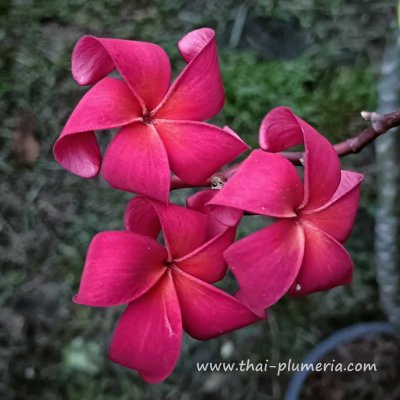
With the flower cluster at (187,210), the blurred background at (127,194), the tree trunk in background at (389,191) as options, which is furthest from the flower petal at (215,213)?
the blurred background at (127,194)

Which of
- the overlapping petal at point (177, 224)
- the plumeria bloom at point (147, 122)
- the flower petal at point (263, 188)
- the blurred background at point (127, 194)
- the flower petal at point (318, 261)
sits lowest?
the blurred background at point (127, 194)

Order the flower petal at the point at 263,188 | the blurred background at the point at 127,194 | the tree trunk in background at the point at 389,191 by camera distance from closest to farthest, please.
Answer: the flower petal at the point at 263,188
the tree trunk in background at the point at 389,191
the blurred background at the point at 127,194

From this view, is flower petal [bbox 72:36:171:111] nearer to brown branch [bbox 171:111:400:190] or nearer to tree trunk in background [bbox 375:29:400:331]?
brown branch [bbox 171:111:400:190]

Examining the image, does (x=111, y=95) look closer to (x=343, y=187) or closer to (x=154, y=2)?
(x=343, y=187)

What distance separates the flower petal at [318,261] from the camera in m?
0.45

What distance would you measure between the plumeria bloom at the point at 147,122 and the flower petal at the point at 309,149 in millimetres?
33

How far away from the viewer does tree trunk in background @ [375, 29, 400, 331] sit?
72cm

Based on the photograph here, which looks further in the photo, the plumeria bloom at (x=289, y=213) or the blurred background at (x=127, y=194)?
the blurred background at (x=127, y=194)

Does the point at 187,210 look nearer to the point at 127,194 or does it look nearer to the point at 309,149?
the point at 309,149

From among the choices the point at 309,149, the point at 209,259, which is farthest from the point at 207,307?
the point at 309,149

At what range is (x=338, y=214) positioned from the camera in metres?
0.46

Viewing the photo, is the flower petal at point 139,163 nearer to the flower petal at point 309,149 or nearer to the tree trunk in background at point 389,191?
the flower petal at point 309,149

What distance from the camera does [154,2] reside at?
137cm

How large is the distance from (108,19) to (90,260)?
1053 millimetres
